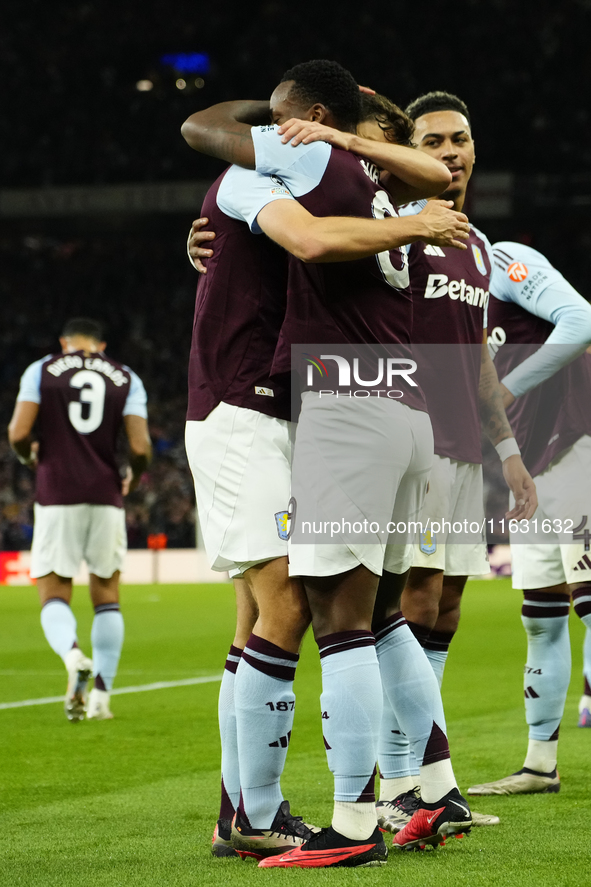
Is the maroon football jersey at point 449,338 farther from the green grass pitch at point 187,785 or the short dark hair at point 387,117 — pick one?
the green grass pitch at point 187,785

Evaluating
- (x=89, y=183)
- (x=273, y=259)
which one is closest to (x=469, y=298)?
(x=273, y=259)

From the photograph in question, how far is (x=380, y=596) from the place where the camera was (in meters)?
3.02

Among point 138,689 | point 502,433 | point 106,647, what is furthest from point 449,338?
point 138,689

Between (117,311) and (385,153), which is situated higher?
(117,311)

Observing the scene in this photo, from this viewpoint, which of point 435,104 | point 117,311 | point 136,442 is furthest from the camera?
point 117,311

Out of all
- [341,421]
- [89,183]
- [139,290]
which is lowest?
[341,421]

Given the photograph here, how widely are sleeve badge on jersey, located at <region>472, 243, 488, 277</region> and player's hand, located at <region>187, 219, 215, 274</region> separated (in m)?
1.06

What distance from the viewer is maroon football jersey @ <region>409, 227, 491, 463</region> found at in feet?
11.6

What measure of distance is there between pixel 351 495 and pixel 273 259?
707mm

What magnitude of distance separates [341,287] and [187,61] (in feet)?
80.2

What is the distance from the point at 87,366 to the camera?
6.53 m

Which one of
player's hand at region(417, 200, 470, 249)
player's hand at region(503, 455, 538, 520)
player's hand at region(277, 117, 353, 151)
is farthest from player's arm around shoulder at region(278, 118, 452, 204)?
player's hand at region(503, 455, 538, 520)

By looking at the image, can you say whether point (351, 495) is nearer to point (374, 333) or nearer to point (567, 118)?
point (374, 333)

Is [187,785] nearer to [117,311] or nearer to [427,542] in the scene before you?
[427,542]
